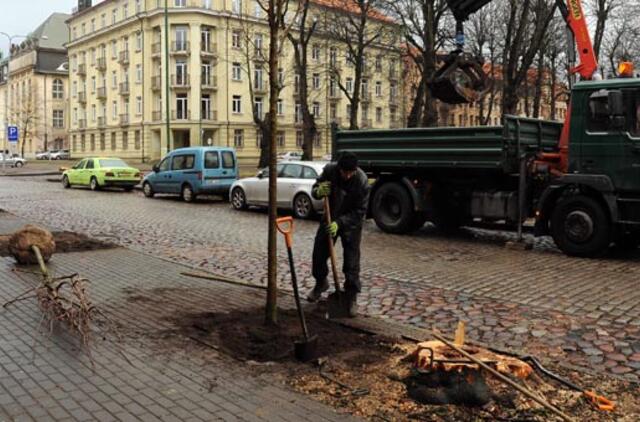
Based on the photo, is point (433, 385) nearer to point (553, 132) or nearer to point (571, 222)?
point (571, 222)

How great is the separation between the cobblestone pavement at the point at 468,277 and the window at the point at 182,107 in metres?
48.0

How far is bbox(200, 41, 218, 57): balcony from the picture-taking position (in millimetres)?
64625

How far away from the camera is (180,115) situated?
2534 inches

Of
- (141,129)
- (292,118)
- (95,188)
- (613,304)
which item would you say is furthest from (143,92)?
(613,304)

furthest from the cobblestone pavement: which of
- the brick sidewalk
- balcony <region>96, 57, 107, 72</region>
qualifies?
balcony <region>96, 57, 107, 72</region>

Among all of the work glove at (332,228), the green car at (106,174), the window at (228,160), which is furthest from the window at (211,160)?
the work glove at (332,228)

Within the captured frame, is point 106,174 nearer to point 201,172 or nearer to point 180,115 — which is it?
point 201,172

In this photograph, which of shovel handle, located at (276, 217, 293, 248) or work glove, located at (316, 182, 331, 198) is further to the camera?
work glove, located at (316, 182, 331, 198)

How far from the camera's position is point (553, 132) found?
1277cm

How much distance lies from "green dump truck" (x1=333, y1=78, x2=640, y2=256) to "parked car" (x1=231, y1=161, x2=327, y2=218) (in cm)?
247

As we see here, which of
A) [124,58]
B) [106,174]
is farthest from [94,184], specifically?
[124,58]

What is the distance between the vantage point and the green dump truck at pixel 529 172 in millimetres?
10641

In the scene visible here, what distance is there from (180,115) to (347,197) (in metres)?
59.6

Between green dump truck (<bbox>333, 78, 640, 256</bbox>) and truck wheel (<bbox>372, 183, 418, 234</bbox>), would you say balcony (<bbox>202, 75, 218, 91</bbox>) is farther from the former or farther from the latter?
truck wheel (<bbox>372, 183, 418, 234</bbox>)
